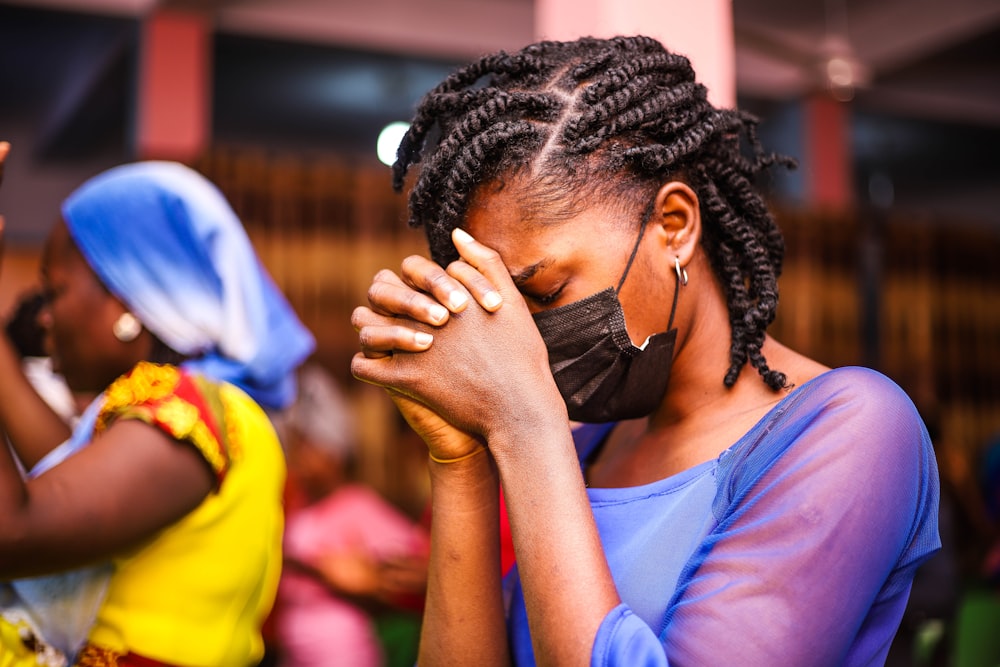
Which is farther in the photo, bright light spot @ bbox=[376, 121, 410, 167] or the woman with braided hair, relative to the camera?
bright light spot @ bbox=[376, 121, 410, 167]

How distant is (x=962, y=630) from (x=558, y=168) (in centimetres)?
357

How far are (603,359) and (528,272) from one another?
18 centimetres

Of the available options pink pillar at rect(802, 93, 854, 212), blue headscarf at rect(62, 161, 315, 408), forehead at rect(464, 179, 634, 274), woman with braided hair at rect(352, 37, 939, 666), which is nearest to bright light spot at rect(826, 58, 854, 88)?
pink pillar at rect(802, 93, 854, 212)

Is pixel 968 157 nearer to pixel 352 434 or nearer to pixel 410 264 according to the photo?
pixel 352 434

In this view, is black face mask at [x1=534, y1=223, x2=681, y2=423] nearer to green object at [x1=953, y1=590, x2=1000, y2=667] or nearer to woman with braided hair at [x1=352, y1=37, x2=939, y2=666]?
woman with braided hair at [x1=352, y1=37, x2=939, y2=666]

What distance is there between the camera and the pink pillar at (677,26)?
2.41 meters

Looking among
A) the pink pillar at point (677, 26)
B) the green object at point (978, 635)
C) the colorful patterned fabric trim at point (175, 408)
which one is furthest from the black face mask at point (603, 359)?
the green object at point (978, 635)

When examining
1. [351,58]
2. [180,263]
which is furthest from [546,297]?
[351,58]

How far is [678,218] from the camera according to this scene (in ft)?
4.90

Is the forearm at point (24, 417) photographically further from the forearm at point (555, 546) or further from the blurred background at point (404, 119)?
the blurred background at point (404, 119)

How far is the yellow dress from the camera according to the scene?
1.72 metres

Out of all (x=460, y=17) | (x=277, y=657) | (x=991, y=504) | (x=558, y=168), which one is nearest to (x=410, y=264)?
(x=558, y=168)

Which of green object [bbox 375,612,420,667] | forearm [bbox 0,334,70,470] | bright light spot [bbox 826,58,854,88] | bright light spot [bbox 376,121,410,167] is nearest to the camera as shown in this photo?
forearm [bbox 0,334,70,470]

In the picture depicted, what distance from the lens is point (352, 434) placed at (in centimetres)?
526
